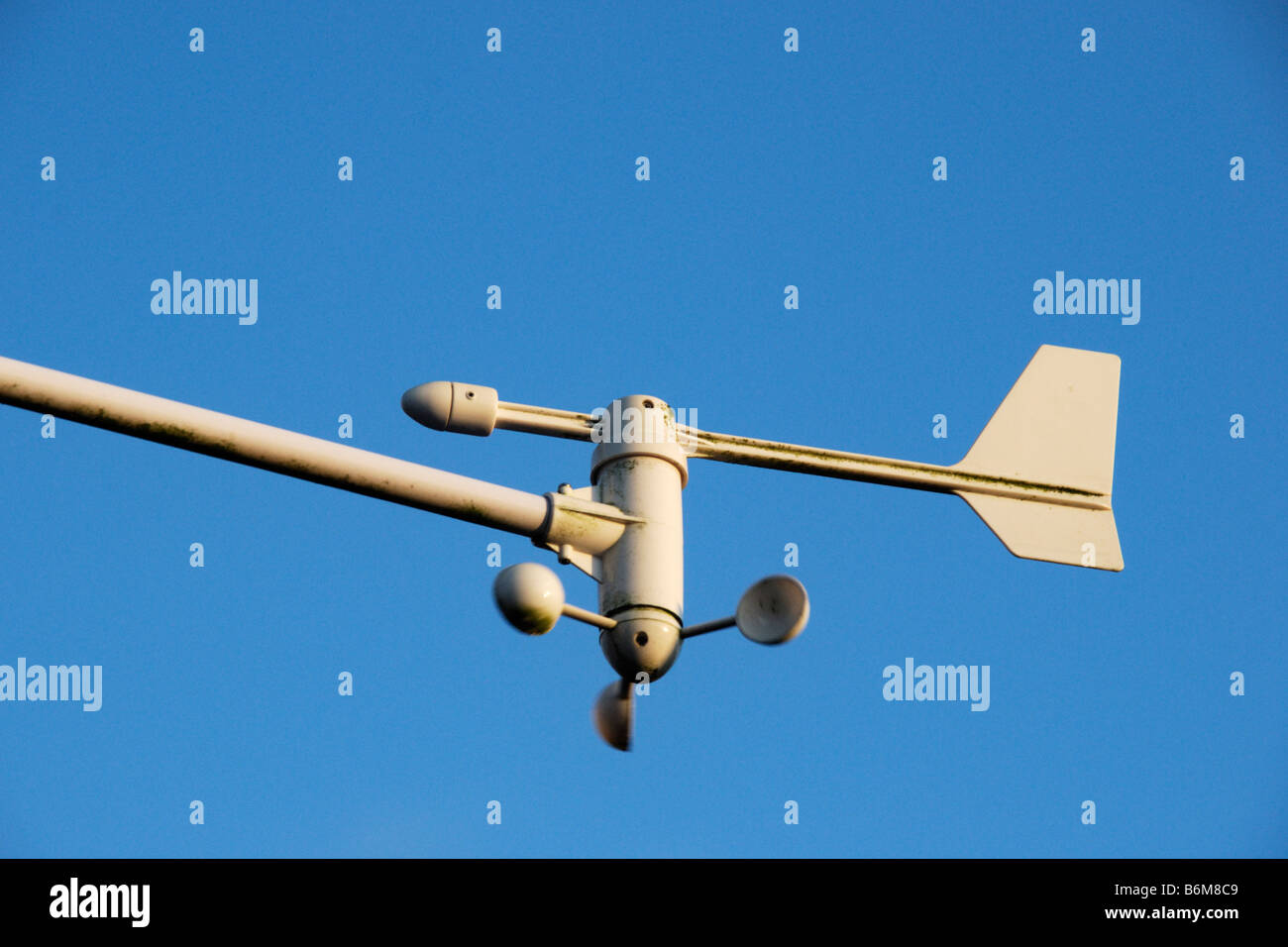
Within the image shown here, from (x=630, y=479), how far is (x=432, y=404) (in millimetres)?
948

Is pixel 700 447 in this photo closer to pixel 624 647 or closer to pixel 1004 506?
pixel 624 647

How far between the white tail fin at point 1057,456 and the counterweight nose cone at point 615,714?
79.4 inches

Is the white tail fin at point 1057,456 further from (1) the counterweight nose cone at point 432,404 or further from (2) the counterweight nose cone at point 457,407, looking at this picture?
(1) the counterweight nose cone at point 432,404

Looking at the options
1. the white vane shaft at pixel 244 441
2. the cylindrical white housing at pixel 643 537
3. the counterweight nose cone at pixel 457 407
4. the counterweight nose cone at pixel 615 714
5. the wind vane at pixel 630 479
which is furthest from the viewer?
the counterweight nose cone at pixel 457 407

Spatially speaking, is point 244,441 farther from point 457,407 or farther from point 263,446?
point 457,407

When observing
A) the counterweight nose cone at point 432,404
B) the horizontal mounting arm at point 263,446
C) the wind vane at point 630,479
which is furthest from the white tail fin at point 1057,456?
the horizontal mounting arm at point 263,446

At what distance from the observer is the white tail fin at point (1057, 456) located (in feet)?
23.7

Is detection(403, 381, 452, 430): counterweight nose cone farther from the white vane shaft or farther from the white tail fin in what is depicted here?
the white tail fin

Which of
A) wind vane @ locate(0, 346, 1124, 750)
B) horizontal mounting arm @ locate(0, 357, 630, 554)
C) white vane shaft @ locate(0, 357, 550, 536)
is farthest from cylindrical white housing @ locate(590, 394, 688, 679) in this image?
white vane shaft @ locate(0, 357, 550, 536)

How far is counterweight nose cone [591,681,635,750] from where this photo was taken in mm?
6141

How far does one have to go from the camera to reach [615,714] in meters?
6.16
